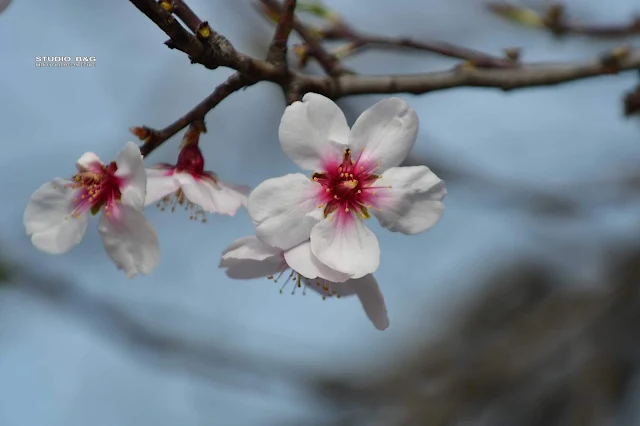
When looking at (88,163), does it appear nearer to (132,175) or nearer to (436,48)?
(132,175)

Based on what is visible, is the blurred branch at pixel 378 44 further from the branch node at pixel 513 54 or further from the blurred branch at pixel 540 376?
the blurred branch at pixel 540 376

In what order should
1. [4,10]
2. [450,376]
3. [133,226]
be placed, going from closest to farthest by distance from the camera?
1. [4,10]
2. [133,226]
3. [450,376]

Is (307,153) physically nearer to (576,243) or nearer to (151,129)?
(151,129)

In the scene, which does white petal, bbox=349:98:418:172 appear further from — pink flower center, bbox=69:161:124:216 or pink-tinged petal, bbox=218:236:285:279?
pink flower center, bbox=69:161:124:216

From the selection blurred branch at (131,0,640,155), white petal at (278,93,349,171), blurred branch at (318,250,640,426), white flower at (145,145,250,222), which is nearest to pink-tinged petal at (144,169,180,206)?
white flower at (145,145,250,222)

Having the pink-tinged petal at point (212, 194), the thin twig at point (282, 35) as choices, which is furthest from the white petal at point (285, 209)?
the thin twig at point (282, 35)

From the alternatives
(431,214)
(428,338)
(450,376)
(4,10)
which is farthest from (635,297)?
(4,10)
